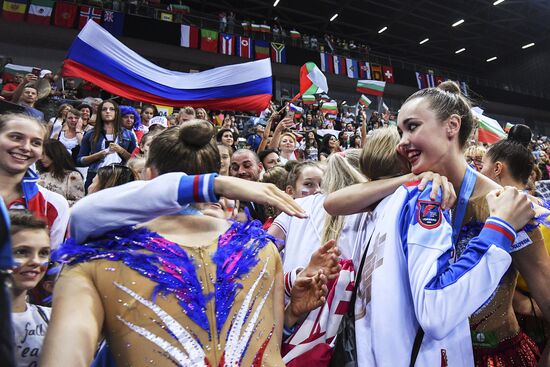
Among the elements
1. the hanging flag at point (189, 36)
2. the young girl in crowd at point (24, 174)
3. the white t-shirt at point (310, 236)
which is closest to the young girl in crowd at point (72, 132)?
Answer: the young girl in crowd at point (24, 174)

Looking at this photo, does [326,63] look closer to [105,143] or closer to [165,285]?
[105,143]

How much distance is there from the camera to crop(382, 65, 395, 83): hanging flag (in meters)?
18.9

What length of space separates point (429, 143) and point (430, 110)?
0.13 meters

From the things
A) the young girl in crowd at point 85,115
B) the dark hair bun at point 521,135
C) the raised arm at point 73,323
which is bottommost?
the raised arm at point 73,323

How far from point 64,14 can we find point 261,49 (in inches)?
267

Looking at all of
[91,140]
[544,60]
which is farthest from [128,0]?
[544,60]

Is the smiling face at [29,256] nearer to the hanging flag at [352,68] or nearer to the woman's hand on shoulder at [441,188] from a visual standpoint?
the woman's hand on shoulder at [441,188]

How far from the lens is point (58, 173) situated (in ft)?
11.9

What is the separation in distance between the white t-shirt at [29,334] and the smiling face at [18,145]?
1.01 meters

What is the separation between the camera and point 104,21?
511 inches

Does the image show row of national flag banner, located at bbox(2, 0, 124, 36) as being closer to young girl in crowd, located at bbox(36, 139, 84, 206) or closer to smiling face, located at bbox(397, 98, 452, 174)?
young girl in crowd, located at bbox(36, 139, 84, 206)

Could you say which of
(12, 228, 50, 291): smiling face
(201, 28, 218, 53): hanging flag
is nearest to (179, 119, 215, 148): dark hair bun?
(12, 228, 50, 291): smiling face

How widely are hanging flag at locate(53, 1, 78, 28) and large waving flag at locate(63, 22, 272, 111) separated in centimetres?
996

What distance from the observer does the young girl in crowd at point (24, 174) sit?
91.0 inches
